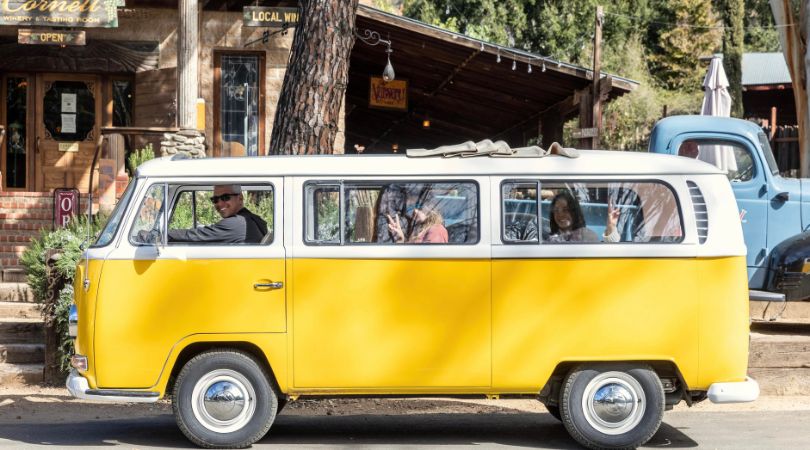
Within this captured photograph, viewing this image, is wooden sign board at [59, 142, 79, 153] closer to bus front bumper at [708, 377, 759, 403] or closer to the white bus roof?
the white bus roof

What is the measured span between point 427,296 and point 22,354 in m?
5.45

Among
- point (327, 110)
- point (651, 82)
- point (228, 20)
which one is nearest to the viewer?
point (327, 110)

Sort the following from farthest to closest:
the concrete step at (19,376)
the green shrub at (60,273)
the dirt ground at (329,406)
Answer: the concrete step at (19,376)
the green shrub at (60,273)
the dirt ground at (329,406)

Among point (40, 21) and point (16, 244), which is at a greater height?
point (40, 21)

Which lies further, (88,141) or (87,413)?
(88,141)

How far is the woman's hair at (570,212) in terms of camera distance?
8.40 meters

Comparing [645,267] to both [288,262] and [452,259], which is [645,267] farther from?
[288,262]

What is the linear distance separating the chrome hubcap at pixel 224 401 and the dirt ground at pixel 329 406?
2214 mm

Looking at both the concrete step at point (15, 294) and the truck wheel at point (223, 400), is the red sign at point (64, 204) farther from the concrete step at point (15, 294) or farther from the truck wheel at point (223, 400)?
the truck wheel at point (223, 400)

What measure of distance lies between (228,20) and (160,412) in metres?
10.0

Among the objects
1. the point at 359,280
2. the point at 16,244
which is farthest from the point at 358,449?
the point at 16,244

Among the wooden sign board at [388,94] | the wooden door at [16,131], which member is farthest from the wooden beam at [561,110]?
the wooden door at [16,131]

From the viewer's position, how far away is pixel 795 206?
12.9 metres

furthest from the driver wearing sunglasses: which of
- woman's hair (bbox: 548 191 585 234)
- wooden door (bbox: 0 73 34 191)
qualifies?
wooden door (bbox: 0 73 34 191)
